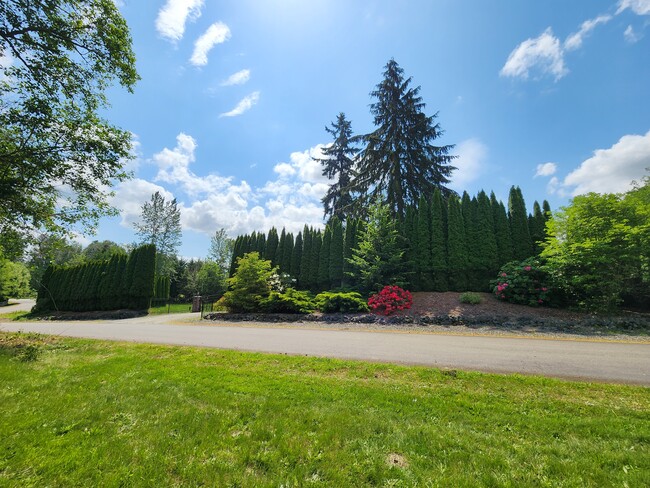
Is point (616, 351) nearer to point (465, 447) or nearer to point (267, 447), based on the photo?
point (465, 447)

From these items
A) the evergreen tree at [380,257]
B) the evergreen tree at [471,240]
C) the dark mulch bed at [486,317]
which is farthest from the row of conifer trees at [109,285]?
the evergreen tree at [471,240]

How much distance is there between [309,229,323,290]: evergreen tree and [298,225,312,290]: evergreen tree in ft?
0.88

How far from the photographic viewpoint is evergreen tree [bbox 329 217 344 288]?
19.2 metres

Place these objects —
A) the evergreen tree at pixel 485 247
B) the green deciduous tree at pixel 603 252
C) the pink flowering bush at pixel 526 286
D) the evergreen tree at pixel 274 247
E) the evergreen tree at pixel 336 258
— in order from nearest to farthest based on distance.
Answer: the green deciduous tree at pixel 603 252, the pink flowering bush at pixel 526 286, the evergreen tree at pixel 485 247, the evergreen tree at pixel 336 258, the evergreen tree at pixel 274 247

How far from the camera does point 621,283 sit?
10.6 metres

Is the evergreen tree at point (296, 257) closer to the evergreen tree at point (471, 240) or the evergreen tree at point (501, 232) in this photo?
the evergreen tree at point (471, 240)

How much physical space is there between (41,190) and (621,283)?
64.6 feet

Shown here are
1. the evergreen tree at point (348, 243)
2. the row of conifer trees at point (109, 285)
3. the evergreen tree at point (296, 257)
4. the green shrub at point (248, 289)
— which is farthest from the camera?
the evergreen tree at point (296, 257)

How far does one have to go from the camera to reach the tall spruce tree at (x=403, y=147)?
2133 cm

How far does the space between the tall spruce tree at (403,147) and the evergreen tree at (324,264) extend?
440cm

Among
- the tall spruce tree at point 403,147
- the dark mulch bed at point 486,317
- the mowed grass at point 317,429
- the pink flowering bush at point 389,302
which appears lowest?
the mowed grass at point 317,429

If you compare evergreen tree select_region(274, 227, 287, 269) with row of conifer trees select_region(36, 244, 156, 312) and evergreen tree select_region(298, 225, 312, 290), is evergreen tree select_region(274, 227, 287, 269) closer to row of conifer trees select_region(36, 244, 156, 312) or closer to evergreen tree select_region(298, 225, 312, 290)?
evergreen tree select_region(298, 225, 312, 290)

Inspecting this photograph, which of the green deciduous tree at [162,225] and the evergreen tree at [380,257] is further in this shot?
Answer: the green deciduous tree at [162,225]

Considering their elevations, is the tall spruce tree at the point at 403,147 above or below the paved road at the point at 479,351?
above
